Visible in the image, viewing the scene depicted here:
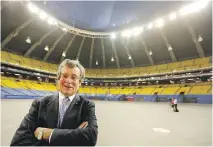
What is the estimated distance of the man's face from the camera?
2945 mm

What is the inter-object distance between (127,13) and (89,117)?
33.4 m

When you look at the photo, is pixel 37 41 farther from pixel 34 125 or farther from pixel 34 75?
pixel 34 125

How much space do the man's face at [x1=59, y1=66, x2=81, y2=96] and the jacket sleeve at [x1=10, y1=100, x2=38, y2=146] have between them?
63cm

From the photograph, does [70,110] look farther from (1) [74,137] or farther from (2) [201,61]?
(2) [201,61]

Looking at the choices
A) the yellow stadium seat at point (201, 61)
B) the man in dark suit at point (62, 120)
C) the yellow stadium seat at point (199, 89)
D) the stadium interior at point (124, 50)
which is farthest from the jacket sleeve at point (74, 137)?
the yellow stadium seat at point (201, 61)

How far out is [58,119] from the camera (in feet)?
9.46

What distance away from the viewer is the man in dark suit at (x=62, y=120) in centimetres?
272

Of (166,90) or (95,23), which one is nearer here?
(95,23)

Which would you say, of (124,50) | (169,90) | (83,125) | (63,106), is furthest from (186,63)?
(63,106)

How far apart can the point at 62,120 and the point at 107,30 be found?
36758 mm

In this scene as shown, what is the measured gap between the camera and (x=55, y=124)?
287 cm

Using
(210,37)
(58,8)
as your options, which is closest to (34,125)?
(58,8)

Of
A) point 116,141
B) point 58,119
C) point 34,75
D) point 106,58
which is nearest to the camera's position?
point 58,119

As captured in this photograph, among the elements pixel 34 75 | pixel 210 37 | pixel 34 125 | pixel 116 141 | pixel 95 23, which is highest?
Result: pixel 95 23
